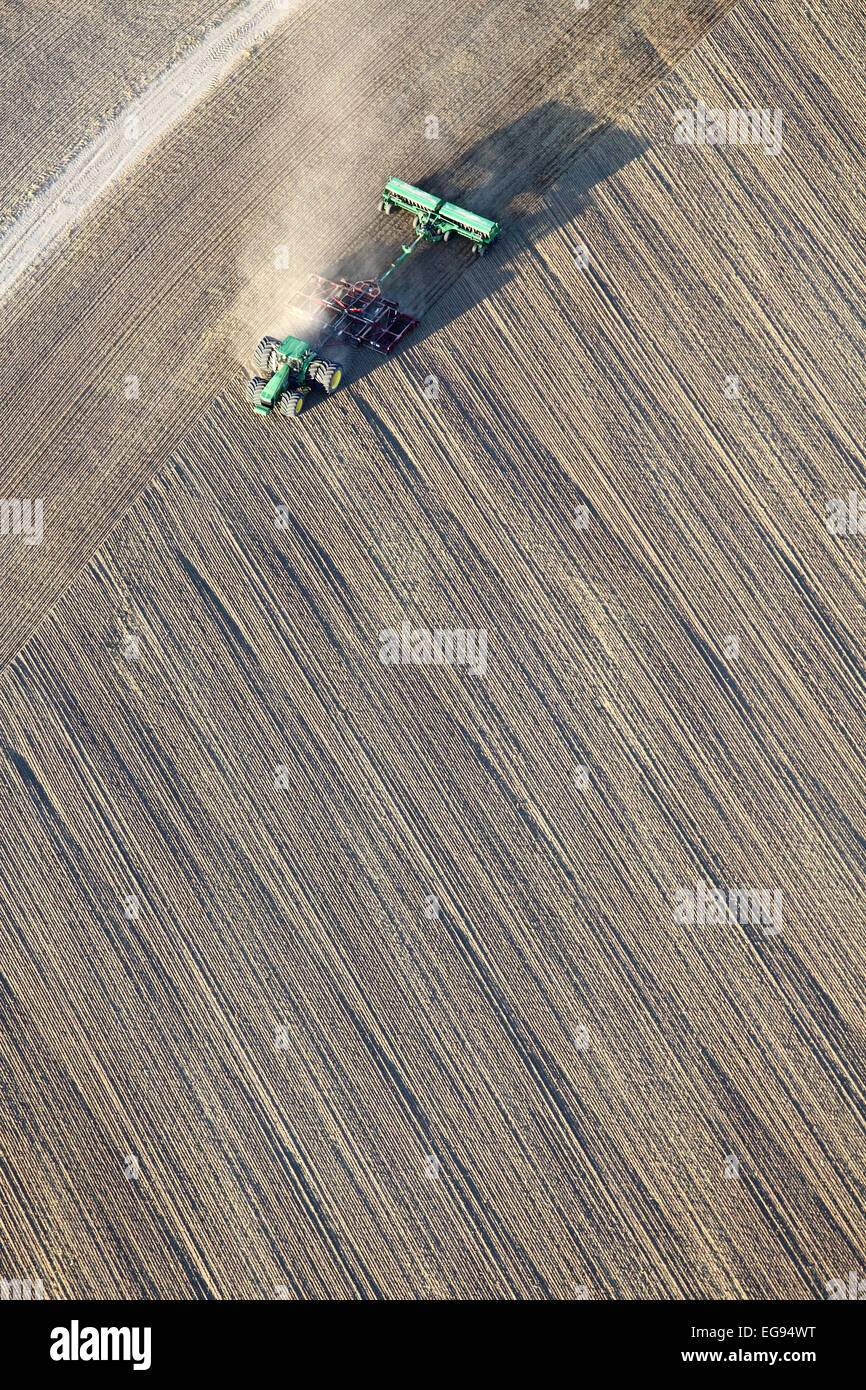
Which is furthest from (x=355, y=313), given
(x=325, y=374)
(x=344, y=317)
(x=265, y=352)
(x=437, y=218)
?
(x=437, y=218)

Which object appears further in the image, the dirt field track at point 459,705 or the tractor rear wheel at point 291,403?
the tractor rear wheel at point 291,403

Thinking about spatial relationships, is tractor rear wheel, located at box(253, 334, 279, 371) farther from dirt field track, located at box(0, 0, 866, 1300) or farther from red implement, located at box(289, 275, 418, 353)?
red implement, located at box(289, 275, 418, 353)

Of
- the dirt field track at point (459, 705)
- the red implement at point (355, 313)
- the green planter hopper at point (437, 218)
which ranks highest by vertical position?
the green planter hopper at point (437, 218)

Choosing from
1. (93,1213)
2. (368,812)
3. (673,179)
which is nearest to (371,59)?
(673,179)

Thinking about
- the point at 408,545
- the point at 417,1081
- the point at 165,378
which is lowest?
the point at 417,1081

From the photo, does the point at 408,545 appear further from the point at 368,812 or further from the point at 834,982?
the point at 834,982

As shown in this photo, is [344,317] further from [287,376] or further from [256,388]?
[256,388]

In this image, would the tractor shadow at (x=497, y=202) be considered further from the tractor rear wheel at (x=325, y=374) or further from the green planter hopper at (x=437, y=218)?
the tractor rear wheel at (x=325, y=374)

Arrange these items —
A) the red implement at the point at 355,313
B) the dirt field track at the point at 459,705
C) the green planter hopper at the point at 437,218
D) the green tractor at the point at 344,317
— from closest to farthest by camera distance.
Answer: the dirt field track at the point at 459,705
the green tractor at the point at 344,317
the green planter hopper at the point at 437,218
the red implement at the point at 355,313

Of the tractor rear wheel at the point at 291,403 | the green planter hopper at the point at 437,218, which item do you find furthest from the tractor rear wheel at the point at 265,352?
the green planter hopper at the point at 437,218
